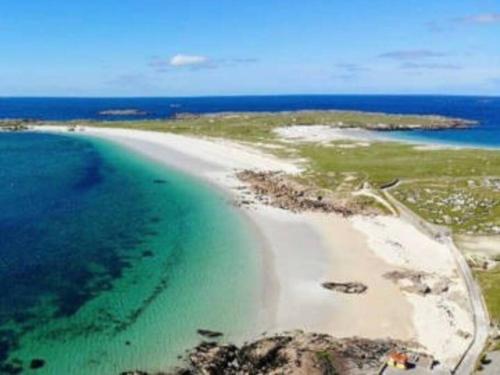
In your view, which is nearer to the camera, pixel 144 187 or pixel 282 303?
pixel 282 303

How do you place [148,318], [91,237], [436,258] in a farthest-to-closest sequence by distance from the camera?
[91,237]
[436,258]
[148,318]

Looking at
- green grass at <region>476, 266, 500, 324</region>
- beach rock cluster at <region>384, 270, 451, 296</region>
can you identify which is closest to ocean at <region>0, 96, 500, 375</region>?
beach rock cluster at <region>384, 270, 451, 296</region>

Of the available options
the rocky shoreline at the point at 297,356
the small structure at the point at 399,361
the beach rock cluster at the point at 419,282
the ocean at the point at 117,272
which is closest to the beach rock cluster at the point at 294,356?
the rocky shoreline at the point at 297,356

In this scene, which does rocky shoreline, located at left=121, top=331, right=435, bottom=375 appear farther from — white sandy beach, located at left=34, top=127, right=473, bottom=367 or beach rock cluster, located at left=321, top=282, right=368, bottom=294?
beach rock cluster, located at left=321, top=282, right=368, bottom=294

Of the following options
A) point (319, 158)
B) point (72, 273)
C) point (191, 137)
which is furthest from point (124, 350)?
point (191, 137)

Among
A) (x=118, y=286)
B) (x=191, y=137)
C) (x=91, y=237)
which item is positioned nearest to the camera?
(x=118, y=286)

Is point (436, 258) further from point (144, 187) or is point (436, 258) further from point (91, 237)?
point (144, 187)
